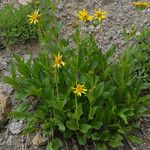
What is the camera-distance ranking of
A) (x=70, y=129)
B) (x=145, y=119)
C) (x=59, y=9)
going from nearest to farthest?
(x=70, y=129), (x=145, y=119), (x=59, y=9)

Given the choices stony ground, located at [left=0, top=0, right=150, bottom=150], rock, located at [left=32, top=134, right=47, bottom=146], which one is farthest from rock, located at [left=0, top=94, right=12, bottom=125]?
rock, located at [left=32, top=134, right=47, bottom=146]

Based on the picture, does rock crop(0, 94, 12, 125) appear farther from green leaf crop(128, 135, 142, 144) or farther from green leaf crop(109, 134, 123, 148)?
green leaf crop(128, 135, 142, 144)

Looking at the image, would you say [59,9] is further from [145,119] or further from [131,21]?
[145,119]

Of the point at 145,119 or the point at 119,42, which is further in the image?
the point at 119,42

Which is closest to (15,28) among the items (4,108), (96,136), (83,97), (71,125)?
(4,108)

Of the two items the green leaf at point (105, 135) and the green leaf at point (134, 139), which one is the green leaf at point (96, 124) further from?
the green leaf at point (134, 139)

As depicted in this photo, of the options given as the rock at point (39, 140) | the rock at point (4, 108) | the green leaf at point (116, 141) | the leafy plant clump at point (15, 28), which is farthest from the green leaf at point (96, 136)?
the leafy plant clump at point (15, 28)

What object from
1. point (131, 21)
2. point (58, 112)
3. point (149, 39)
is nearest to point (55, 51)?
point (58, 112)
